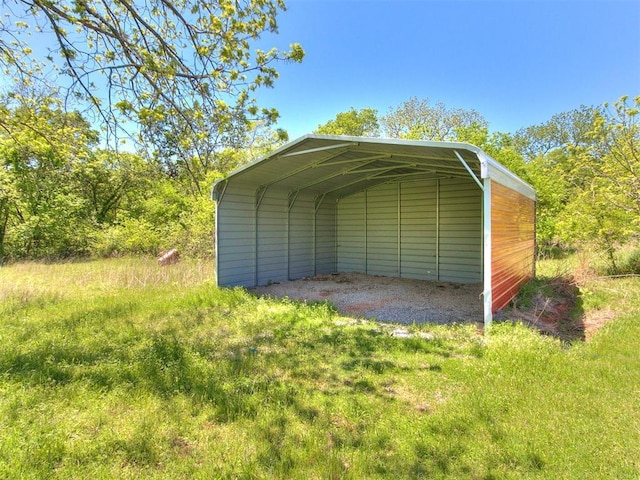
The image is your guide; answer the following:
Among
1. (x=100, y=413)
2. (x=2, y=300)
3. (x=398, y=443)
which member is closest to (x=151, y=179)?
(x=2, y=300)

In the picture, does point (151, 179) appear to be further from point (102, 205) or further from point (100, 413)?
point (100, 413)

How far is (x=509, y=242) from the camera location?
5.79 meters

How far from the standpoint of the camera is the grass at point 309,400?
6.68ft

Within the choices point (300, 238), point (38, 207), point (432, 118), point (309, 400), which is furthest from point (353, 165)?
point (432, 118)

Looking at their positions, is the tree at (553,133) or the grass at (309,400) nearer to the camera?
the grass at (309,400)

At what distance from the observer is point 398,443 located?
2.23m

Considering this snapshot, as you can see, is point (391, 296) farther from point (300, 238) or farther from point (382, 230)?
point (300, 238)

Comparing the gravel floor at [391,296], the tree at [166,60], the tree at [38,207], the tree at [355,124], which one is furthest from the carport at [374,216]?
the tree at [355,124]

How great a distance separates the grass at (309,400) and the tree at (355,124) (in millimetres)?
19587

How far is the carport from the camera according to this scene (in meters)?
5.50

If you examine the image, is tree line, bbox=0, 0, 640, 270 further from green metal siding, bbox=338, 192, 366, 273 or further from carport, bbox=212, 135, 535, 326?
green metal siding, bbox=338, 192, 366, 273

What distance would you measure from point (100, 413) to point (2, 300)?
16.1 feet

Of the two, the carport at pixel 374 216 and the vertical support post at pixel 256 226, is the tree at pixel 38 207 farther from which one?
the carport at pixel 374 216

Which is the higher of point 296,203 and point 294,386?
point 296,203
